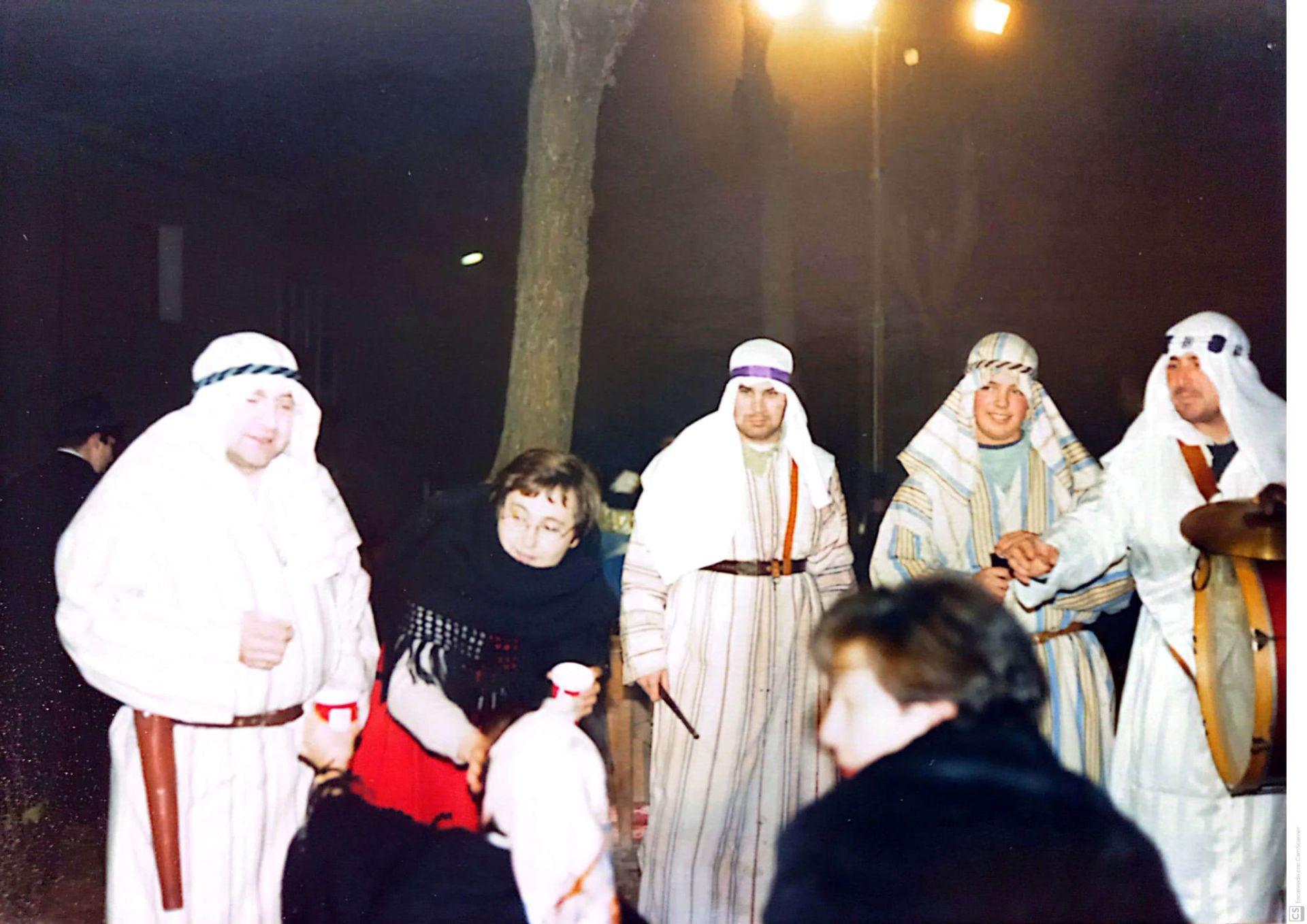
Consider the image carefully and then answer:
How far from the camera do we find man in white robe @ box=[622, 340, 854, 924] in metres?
3.15

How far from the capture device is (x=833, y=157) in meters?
3.24

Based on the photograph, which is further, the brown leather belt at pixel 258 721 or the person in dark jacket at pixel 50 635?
the person in dark jacket at pixel 50 635

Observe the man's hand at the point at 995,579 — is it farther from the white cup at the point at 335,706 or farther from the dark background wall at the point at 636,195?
the white cup at the point at 335,706

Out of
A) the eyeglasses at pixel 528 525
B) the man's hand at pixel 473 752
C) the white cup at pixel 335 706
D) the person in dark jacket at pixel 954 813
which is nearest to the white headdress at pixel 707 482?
the eyeglasses at pixel 528 525

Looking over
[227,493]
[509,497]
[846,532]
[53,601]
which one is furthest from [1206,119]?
[53,601]

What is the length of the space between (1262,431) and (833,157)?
59.0 inches

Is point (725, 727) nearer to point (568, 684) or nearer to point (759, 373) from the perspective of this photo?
point (568, 684)

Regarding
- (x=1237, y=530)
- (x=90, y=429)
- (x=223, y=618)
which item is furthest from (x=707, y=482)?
(x=90, y=429)

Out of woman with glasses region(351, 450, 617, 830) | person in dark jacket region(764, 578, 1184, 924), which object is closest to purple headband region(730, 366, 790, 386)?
woman with glasses region(351, 450, 617, 830)

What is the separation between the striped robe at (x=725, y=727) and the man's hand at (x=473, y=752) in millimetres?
456

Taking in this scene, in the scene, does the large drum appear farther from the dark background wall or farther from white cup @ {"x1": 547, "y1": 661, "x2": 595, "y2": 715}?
white cup @ {"x1": 547, "y1": 661, "x2": 595, "y2": 715}

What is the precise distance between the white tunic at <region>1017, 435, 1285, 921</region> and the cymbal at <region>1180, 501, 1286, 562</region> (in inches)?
1.1

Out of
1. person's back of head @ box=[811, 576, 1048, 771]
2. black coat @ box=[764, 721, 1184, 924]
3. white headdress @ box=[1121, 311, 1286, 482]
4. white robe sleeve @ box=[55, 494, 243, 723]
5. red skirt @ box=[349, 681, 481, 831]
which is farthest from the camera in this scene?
white headdress @ box=[1121, 311, 1286, 482]

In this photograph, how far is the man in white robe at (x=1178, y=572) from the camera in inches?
124
